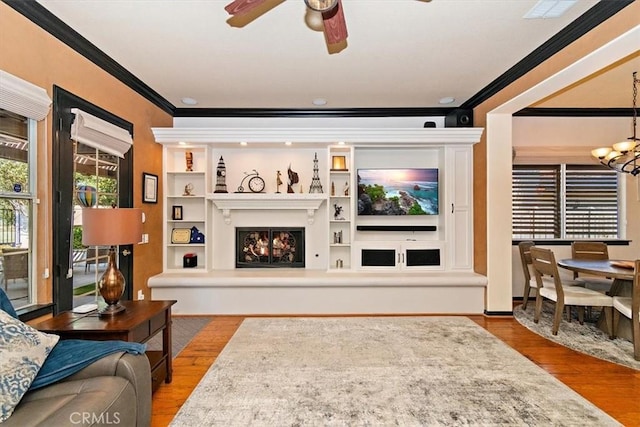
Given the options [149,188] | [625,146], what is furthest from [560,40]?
[149,188]

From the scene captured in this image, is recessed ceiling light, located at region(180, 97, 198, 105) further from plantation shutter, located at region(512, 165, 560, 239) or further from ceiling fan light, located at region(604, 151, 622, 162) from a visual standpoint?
ceiling fan light, located at region(604, 151, 622, 162)

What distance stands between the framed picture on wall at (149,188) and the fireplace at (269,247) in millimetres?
1219

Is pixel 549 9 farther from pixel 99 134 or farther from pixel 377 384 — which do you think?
pixel 99 134

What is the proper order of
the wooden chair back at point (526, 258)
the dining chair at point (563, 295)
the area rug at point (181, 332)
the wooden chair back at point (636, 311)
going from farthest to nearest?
the wooden chair back at point (526, 258) → the dining chair at point (563, 295) → the area rug at point (181, 332) → the wooden chair back at point (636, 311)

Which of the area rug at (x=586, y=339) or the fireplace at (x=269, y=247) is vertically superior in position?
the fireplace at (x=269, y=247)

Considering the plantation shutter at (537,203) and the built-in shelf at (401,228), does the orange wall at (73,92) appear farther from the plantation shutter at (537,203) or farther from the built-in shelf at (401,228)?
the plantation shutter at (537,203)

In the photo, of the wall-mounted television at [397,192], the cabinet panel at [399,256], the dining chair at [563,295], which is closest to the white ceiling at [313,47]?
the wall-mounted television at [397,192]

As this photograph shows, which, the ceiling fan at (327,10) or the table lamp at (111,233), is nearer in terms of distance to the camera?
the ceiling fan at (327,10)

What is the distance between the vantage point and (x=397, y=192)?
15.9 feet

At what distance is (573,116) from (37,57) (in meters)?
6.51

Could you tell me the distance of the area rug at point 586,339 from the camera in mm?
3164

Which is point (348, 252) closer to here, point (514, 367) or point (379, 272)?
point (379, 272)

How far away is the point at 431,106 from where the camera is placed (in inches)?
193

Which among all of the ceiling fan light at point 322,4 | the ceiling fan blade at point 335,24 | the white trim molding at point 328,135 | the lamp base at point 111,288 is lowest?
the lamp base at point 111,288
